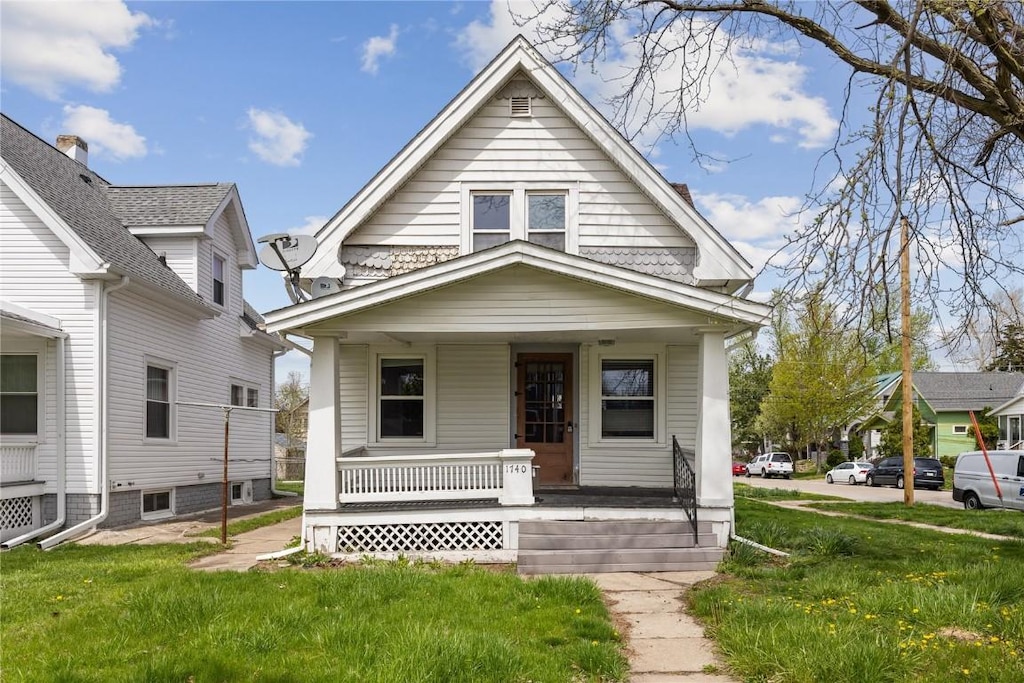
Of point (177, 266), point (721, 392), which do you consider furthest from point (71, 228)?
point (721, 392)

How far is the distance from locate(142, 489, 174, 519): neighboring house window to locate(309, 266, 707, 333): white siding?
24.0 ft

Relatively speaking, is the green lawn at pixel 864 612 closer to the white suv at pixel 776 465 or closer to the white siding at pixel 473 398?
the white siding at pixel 473 398

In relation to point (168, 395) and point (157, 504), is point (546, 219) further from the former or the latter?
point (157, 504)

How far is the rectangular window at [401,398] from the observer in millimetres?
12602

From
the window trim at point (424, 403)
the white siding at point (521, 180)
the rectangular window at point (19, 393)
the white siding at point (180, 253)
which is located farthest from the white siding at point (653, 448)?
the white siding at point (180, 253)

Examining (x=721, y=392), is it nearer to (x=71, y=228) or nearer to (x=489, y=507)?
(x=489, y=507)

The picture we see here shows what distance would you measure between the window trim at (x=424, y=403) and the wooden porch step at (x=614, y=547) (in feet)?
9.86

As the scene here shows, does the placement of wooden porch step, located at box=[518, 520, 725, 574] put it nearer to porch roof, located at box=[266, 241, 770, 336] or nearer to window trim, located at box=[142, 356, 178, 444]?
porch roof, located at box=[266, 241, 770, 336]

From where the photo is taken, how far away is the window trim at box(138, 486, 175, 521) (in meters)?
14.4

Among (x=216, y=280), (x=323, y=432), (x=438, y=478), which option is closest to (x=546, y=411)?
(x=438, y=478)

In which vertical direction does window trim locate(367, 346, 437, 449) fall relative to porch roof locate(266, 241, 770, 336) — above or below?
below

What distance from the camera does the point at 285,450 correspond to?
147 feet

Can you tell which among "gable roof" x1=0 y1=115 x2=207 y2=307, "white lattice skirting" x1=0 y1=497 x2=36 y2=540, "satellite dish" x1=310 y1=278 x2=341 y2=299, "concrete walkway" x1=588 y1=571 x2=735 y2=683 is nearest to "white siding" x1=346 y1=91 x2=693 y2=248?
"satellite dish" x1=310 y1=278 x2=341 y2=299

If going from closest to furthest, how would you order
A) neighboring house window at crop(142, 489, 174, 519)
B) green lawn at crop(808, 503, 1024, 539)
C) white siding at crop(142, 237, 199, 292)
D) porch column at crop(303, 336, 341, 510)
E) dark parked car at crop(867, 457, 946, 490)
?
porch column at crop(303, 336, 341, 510)
green lawn at crop(808, 503, 1024, 539)
neighboring house window at crop(142, 489, 174, 519)
white siding at crop(142, 237, 199, 292)
dark parked car at crop(867, 457, 946, 490)
